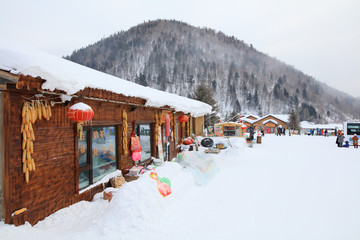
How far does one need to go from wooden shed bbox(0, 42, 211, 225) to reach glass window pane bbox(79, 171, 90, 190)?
1.0 inches

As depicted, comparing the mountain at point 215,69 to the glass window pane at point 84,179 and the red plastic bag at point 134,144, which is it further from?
the glass window pane at point 84,179

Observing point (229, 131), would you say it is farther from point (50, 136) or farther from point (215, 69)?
point (215, 69)

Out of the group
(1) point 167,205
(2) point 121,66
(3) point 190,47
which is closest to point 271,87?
(3) point 190,47

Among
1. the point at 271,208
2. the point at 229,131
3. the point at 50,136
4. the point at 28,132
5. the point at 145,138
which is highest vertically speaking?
the point at 28,132

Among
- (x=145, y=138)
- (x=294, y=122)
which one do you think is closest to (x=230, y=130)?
(x=145, y=138)

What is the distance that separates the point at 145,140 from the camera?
8.26m

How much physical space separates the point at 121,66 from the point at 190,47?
58.0 metres

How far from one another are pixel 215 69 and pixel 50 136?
127 metres

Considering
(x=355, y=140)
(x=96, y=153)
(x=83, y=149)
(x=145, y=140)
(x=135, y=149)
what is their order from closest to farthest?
(x=83, y=149) → (x=96, y=153) → (x=135, y=149) → (x=145, y=140) → (x=355, y=140)

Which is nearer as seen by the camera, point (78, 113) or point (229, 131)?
point (78, 113)

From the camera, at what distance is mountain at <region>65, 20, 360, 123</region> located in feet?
331

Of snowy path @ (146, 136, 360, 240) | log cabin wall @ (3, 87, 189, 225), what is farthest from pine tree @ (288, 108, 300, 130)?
log cabin wall @ (3, 87, 189, 225)

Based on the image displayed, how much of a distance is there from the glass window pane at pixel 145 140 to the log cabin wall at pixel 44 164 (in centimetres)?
227

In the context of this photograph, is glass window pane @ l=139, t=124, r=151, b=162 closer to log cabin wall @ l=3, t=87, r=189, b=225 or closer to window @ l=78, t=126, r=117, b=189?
window @ l=78, t=126, r=117, b=189
